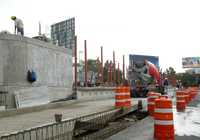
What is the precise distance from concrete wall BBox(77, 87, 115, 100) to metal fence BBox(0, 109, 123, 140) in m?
11.5

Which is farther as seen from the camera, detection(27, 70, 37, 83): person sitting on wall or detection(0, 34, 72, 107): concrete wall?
detection(27, 70, 37, 83): person sitting on wall

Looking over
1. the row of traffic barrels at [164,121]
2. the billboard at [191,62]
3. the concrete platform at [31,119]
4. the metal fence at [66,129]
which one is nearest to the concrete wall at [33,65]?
the concrete platform at [31,119]

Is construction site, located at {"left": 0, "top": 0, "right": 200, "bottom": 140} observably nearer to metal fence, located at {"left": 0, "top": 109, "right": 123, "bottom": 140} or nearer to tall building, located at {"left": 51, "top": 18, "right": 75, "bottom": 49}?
metal fence, located at {"left": 0, "top": 109, "right": 123, "bottom": 140}

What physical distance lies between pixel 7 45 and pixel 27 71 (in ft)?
5.37

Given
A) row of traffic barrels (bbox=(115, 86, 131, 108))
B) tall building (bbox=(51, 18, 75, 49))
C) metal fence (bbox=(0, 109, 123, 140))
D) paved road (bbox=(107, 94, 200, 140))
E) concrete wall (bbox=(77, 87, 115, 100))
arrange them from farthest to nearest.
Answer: tall building (bbox=(51, 18, 75, 49)) < concrete wall (bbox=(77, 87, 115, 100)) < row of traffic barrels (bbox=(115, 86, 131, 108)) < paved road (bbox=(107, 94, 200, 140)) < metal fence (bbox=(0, 109, 123, 140))

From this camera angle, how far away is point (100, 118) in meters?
10.9

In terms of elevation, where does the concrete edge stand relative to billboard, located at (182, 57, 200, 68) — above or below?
below

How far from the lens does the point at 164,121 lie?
29.6 feet

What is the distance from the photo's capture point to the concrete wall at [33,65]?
17.6m

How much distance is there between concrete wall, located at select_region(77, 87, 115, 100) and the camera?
2333 centimetres

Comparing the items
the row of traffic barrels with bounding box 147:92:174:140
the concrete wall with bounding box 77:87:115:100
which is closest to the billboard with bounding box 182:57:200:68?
the concrete wall with bounding box 77:87:115:100

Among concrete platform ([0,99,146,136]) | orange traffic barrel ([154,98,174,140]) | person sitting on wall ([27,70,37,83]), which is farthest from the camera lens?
person sitting on wall ([27,70,37,83])

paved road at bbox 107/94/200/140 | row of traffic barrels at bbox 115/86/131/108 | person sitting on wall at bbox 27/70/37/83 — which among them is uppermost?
person sitting on wall at bbox 27/70/37/83

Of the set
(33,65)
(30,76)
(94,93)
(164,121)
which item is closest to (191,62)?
(94,93)
